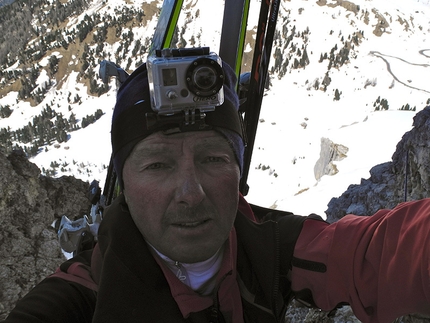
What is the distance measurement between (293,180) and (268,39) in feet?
47.0

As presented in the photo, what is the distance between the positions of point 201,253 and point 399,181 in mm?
2690

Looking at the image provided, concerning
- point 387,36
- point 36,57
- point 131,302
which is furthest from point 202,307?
point 36,57

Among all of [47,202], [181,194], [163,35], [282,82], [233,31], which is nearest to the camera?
[181,194]

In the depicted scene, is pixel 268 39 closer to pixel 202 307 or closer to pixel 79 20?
pixel 202 307

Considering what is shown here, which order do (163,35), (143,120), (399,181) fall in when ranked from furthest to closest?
(163,35) < (399,181) < (143,120)

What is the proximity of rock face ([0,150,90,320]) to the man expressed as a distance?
2.31 metres

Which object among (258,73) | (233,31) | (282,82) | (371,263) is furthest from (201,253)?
(282,82)

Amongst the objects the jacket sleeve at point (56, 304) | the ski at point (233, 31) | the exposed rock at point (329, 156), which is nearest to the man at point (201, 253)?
the jacket sleeve at point (56, 304)

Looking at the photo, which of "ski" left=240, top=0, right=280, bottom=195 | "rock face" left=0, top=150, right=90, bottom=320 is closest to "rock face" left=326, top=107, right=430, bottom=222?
"ski" left=240, top=0, right=280, bottom=195

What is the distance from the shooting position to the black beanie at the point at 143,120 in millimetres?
1334

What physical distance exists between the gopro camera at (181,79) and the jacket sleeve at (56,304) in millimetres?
832

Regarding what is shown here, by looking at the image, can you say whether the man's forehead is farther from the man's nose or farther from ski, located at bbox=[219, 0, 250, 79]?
ski, located at bbox=[219, 0, 250, 79]

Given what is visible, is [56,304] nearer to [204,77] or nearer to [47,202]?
[204,77]

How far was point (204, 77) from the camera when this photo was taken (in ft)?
4.39
